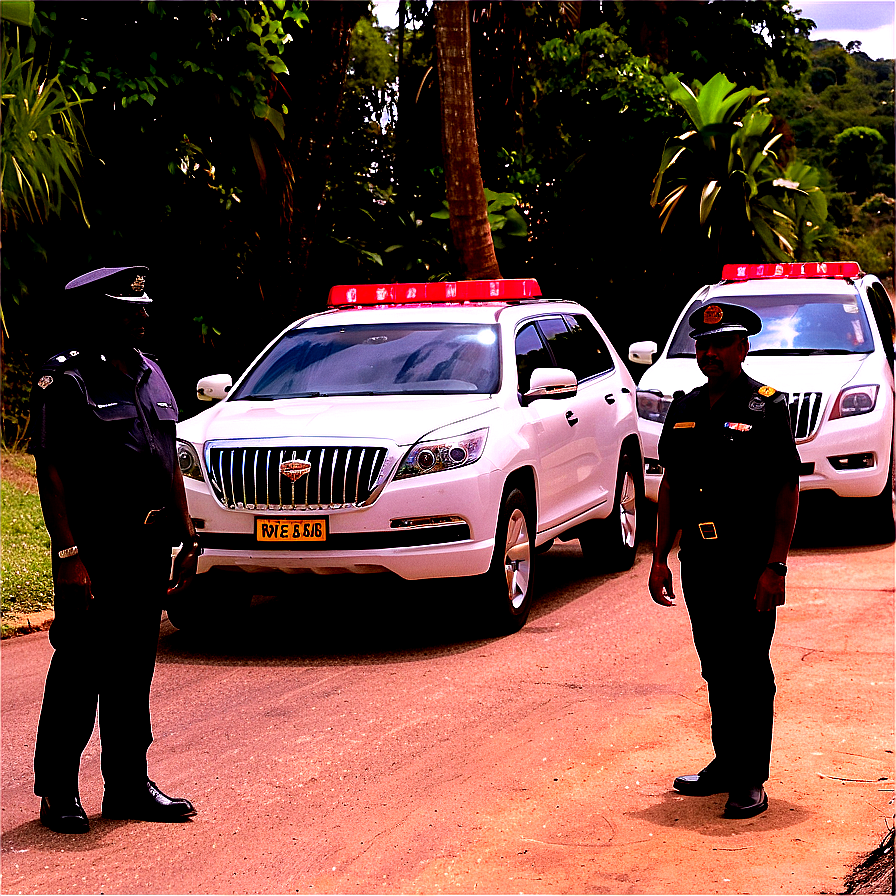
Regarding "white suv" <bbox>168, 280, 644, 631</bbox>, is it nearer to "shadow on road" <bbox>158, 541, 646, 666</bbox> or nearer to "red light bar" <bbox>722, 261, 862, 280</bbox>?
"shadow on road" <bbox>158, 541, 646, 666</bbox>

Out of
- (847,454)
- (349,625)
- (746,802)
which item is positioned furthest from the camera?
(847,454)

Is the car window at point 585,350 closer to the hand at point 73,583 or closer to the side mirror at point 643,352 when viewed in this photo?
the side mirror at point 643,352

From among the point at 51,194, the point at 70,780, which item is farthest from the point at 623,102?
the point at 70,780

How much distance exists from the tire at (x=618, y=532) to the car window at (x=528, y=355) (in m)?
1.21

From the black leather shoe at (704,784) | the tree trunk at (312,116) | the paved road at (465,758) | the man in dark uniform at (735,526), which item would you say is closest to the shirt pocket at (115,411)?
the paved road at (465,758)

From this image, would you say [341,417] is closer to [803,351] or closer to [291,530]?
[291,530]

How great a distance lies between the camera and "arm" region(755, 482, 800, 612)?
202 inches

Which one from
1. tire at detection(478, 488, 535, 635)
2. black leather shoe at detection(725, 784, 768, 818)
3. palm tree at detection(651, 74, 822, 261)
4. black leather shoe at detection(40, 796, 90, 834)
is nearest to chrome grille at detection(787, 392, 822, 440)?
tire at detection(478, 488, 535, 635)

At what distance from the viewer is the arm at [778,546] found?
202 inches

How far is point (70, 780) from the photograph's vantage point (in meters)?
5.25

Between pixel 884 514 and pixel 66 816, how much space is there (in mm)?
7736

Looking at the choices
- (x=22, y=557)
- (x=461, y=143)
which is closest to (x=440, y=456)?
(x=22, y=557)

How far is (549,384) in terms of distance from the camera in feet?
28.8

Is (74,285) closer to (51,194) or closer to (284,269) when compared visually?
(51,194)
